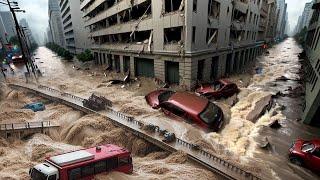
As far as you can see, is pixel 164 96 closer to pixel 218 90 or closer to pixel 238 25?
pixel 218 90

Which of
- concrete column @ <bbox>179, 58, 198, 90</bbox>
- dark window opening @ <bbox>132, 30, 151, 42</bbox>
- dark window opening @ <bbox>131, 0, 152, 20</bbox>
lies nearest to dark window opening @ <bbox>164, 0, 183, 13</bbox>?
dark window opening @ <bbox>131, 0, 152, 20</bbox>

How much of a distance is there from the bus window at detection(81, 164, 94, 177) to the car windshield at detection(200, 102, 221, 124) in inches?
292

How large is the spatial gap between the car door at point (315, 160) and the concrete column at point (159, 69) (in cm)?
1620

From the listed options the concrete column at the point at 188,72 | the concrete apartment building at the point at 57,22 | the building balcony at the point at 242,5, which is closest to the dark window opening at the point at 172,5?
the concrete column at the point at 188,72

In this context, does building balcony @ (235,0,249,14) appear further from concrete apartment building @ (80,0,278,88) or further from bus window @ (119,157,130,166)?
bus window @ (119,157,130,166)

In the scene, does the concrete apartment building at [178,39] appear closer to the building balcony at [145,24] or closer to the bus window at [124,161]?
the building balcony at [145,24]

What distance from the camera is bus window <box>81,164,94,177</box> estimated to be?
29.3 feet

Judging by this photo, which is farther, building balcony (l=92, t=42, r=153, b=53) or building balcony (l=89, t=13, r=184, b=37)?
building balcony (l=92, t=42, r=153, b=53)

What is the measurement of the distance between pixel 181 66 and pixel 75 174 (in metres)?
16.0

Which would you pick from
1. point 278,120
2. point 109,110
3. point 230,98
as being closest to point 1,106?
point 109,110

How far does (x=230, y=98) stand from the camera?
2044cm

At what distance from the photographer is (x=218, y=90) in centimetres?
2031

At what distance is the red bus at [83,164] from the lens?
8.38 meters

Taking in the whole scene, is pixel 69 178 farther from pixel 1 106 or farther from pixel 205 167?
pixel 1 106
